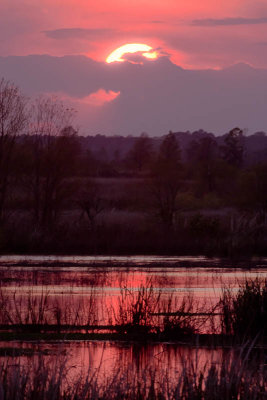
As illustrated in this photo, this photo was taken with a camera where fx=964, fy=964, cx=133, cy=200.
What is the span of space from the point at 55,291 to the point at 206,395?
15.6 metres

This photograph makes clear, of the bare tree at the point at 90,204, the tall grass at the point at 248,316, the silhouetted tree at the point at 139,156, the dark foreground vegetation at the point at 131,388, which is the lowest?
the dark foreground vegetation at the point at 131,388

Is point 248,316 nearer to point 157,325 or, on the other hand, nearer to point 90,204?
point 157,325

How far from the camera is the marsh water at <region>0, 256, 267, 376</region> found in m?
15.1

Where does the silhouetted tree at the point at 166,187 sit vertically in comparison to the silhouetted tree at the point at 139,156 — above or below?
below

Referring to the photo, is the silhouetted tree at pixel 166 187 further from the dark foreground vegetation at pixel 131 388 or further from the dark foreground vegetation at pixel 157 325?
the dark foreground vegetation at pixel 131 388

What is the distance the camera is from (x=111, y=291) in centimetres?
2595

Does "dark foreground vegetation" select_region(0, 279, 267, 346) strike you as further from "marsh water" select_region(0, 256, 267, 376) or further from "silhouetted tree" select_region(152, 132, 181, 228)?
"silhouetted tree" select_region(152, 132, 181, 228)

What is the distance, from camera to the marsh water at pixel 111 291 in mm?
15094

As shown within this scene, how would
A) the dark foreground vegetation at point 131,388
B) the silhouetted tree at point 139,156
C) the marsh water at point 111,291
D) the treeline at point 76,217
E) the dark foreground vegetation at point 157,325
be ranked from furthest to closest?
the silhouetted tree at point 139,156 → the treeline at point 76,217 → the dark foreground vegetation at point 157,325 → the marsh water at point 111,291 → the dark foreground vegetation at point 131,388

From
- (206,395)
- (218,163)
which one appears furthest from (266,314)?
(218,163)

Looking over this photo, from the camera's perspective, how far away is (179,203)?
3455 inches

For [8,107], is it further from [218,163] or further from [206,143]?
[206,143]

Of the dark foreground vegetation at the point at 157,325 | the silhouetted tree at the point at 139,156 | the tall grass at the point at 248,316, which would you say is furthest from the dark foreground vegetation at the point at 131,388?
the silhouetted tree at the point at 139,156

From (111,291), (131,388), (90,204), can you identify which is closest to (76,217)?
(90,204)
